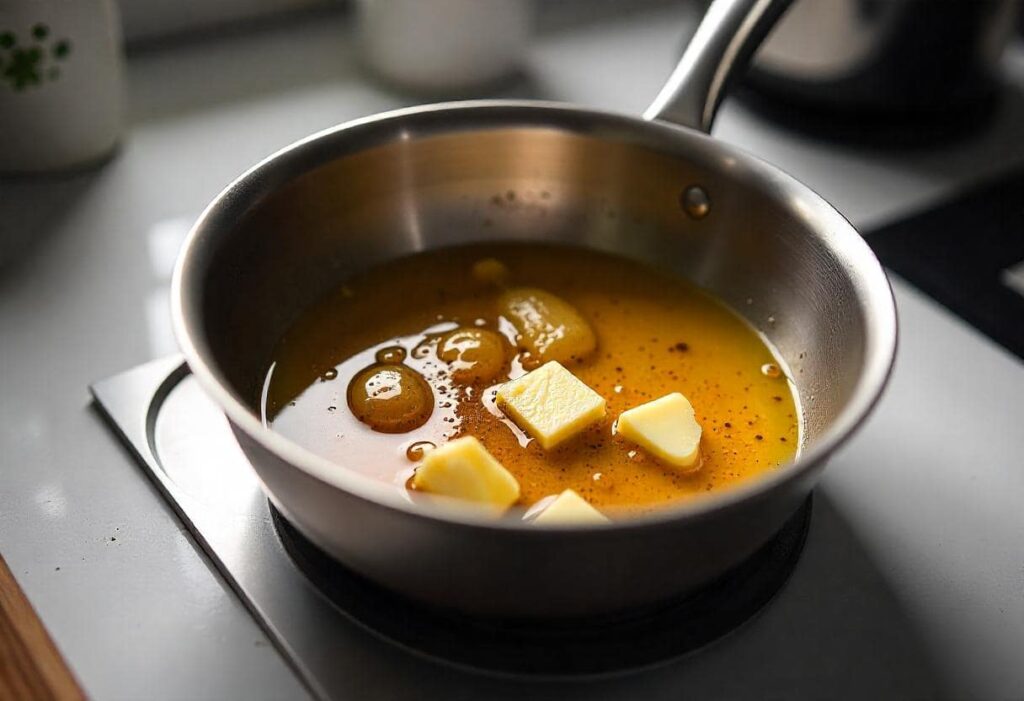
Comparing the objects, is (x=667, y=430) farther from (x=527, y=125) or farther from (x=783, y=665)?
(x=527, y=125)

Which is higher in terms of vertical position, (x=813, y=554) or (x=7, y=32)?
(x=7, y=32)

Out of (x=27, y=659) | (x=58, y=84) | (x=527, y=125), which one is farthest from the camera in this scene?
(x=58, y=84)

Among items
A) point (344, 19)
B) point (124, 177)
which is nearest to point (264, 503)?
point (124, 177)

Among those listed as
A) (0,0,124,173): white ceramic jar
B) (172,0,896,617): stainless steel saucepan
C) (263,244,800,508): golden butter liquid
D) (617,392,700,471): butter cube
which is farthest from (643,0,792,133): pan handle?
(0,0,124,173): white ceramic jar

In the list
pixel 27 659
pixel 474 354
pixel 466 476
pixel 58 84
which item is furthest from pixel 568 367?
pixel 58 84

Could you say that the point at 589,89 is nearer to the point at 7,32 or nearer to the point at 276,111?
the point at 276,111

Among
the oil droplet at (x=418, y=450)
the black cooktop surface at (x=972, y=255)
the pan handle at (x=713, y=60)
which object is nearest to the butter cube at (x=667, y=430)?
the oil droplet at (x=418, y=450)
